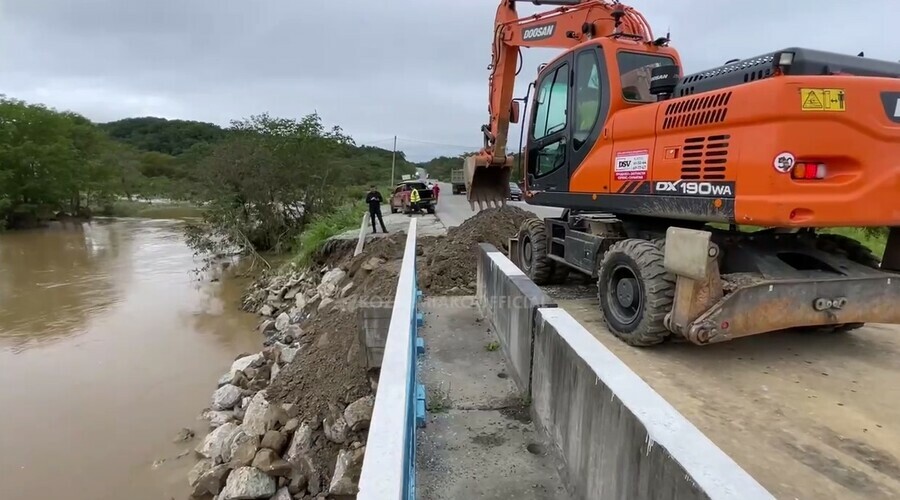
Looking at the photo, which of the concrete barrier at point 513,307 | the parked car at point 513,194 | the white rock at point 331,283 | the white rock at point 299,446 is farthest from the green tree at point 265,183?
the concrete barrier at point 513,307

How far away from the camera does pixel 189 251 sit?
26.3 metres

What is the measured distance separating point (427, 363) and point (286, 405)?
136 inches

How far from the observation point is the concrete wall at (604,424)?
1.91 meters

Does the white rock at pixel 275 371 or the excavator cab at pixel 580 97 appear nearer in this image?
the excavator cab at pixel 580 97

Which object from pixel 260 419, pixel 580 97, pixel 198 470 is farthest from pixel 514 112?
pixel 198 470

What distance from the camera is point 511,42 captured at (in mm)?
8203

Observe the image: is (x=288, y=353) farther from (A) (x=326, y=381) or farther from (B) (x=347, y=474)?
(B) (x=347, y=474)

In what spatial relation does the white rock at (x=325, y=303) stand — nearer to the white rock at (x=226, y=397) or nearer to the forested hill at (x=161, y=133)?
the white rock at (x=226, y=397)

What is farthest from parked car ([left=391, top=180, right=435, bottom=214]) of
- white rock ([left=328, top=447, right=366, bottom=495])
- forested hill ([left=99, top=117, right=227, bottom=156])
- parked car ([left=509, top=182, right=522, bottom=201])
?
forested hill ([left=99, top=117, right=227, bottom=156])

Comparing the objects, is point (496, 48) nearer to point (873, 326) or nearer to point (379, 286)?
point (379, 286)

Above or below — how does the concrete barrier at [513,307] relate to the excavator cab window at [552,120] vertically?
below

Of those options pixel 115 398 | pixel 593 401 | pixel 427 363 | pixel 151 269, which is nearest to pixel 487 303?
pixel 427 363

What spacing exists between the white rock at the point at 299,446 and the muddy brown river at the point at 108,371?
1.81 meters

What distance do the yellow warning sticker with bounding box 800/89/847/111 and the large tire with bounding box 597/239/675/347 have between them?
1.61 metres
